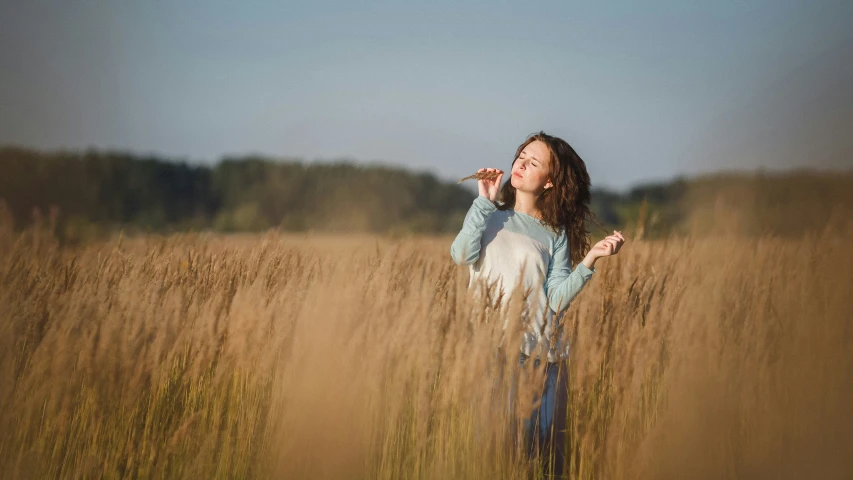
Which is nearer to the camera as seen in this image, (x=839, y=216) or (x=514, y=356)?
(x=514, y=356)

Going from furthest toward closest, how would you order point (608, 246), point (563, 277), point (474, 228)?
point (563, 277) < point (474, 228) < point (608, 246)

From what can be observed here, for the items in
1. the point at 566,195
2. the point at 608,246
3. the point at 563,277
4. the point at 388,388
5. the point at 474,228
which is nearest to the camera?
the point at 388,388

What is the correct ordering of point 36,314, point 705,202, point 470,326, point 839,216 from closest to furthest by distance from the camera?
point 470,326 < point 36,314 < point 705,202 < point 839,216

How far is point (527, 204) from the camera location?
9.32 ft

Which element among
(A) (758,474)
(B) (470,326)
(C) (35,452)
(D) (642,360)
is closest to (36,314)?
(C) (35,452)

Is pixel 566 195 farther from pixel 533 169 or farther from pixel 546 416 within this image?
pixel 546 416

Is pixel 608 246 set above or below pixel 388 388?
above

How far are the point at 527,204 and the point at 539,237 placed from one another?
0.18 meters

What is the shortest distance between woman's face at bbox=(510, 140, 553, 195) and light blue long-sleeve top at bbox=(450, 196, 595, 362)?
0.13m

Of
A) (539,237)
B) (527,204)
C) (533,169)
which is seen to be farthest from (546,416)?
(533,169)

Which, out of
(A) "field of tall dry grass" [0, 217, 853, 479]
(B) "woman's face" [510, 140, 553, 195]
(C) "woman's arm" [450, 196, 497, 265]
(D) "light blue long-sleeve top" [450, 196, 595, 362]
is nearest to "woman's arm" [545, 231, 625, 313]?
(D) "light blue long-sleeve top" [450, 196, 595, 362]

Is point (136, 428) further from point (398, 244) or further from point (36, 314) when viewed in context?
point (398, 244)

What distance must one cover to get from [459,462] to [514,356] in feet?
1.43

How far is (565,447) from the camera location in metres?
2.68
